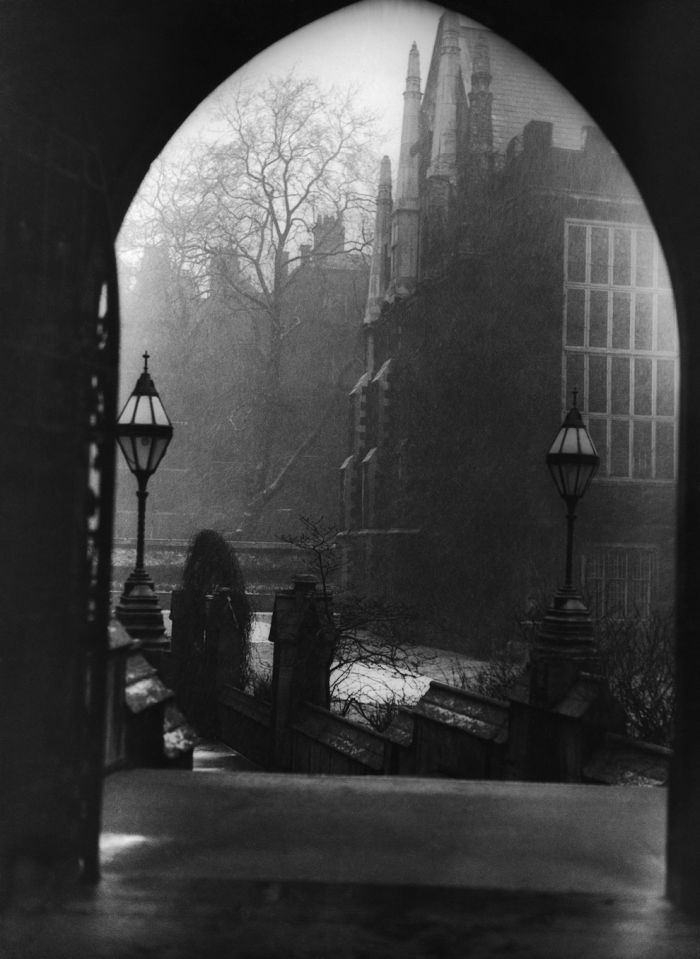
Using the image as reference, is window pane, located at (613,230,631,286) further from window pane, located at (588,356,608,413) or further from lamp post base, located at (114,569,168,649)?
lamp post base, located at (114,569,168,649)

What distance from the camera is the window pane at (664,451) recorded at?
14.1 m

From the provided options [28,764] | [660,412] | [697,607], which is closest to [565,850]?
[697,607]

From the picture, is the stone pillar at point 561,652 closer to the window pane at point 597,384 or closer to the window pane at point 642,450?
the window pane at point 642,450

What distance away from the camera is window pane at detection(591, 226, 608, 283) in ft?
46.5

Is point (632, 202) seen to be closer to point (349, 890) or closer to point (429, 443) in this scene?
point (429, 443)

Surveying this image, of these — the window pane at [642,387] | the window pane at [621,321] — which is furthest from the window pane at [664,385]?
Result: the window pane at [621,321]

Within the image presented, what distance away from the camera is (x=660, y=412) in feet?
47.0

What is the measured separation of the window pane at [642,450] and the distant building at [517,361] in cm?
2

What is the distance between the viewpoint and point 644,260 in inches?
560

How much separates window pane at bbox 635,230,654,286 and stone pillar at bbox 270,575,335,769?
7851mm

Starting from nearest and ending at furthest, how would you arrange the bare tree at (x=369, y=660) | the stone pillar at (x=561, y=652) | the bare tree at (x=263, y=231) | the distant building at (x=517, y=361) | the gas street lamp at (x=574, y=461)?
the stone pillar at (x=561, y=652) → the gas street lamp at (x=574, y=461) → the bare tree at (x=369, y=660) → the distant building at (x=517, y=361) → the bare tree at (x=263, y=231)

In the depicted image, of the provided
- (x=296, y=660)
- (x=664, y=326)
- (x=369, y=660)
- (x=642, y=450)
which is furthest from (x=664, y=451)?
(x=296, y=660)

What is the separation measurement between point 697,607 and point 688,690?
0.65ft

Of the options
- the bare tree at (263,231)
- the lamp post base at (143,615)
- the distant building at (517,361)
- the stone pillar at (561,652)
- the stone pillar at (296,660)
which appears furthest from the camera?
the bare tree at (263,231)
